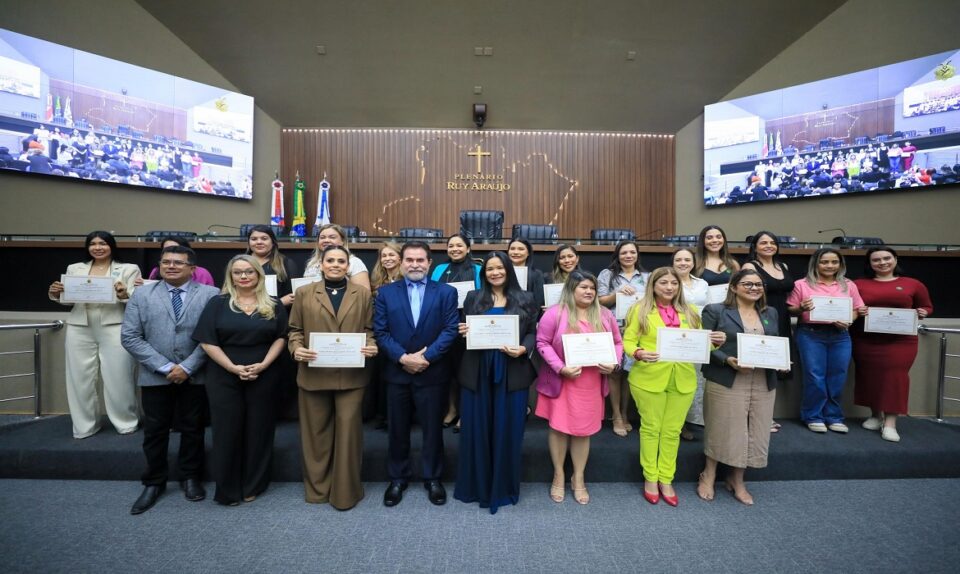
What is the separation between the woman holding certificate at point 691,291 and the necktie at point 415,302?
2040mm

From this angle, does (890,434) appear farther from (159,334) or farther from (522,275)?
(159,334)

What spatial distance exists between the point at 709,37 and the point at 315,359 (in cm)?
861

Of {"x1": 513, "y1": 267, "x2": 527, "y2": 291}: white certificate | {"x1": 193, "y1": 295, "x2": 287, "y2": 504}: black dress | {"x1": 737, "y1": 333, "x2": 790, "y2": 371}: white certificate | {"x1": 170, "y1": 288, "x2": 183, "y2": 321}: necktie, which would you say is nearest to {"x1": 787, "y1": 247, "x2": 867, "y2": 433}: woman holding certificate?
{"x1": 737, "y1": 333, "x2": 790, "y2": 371}: white certificate

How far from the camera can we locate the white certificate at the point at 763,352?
238cm

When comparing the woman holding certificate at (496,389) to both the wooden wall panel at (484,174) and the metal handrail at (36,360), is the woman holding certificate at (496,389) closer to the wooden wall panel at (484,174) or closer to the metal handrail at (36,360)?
the metal handrail at (36,360)

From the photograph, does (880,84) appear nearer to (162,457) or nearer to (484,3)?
(484,3)

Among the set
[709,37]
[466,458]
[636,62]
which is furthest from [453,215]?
[466,458]

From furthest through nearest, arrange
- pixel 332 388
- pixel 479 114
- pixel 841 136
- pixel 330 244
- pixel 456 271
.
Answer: pixel 479 114 → pixel 841 136 → pixel 456 271 → pixel 330 244 → pixel 332 388

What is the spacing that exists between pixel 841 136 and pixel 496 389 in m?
8.63

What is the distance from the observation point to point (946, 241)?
6219mm

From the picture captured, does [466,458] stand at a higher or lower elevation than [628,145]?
lower

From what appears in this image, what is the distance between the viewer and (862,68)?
6.84 m

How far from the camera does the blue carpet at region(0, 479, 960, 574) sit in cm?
208

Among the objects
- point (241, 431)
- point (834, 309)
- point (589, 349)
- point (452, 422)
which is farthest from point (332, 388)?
point (834, 309)
